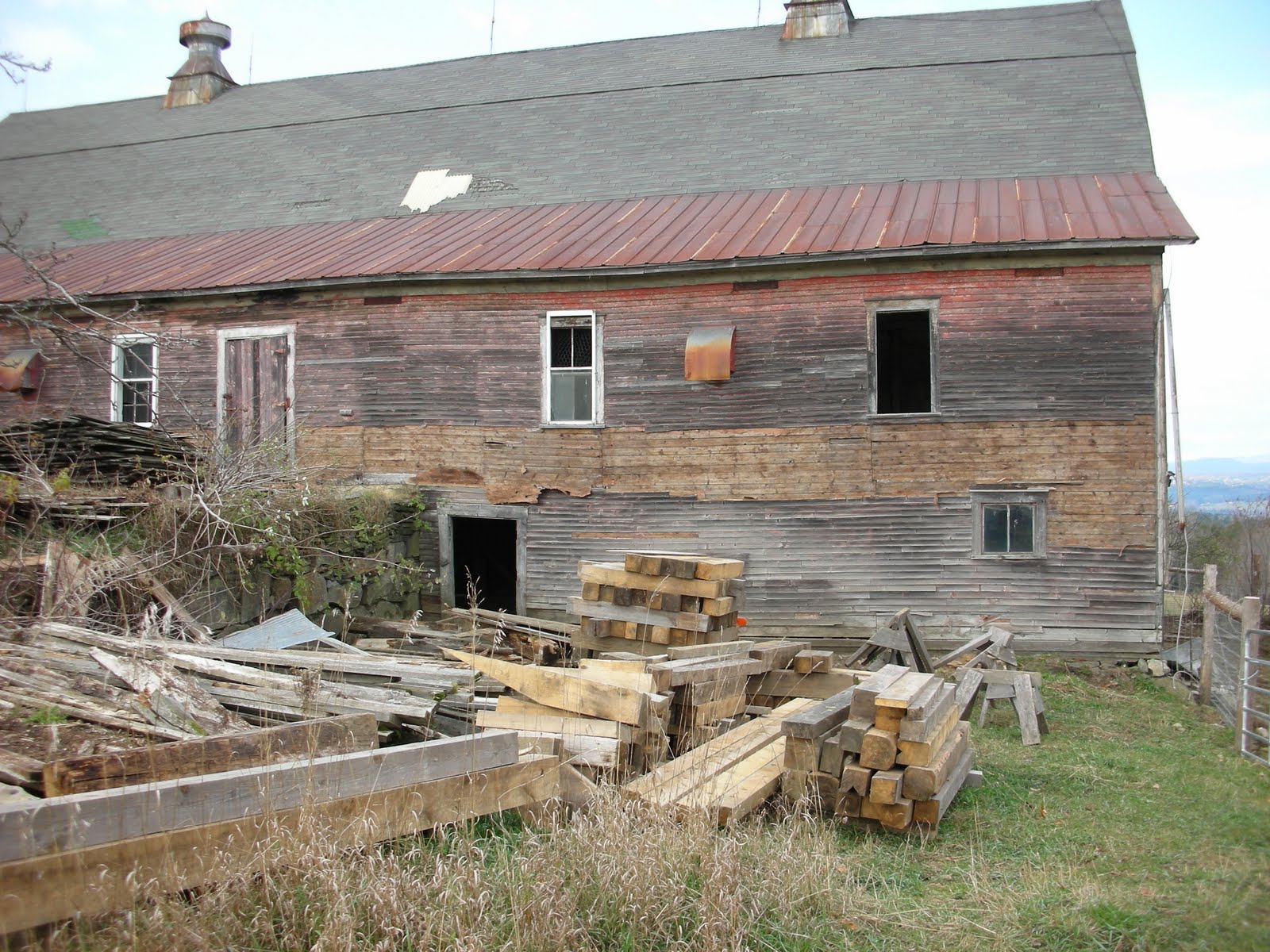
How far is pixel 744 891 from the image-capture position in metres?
4.51

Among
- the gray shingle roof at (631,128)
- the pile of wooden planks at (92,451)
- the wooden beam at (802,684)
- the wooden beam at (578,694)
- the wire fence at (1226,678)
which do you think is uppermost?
the gray shingle roof at (631,128)

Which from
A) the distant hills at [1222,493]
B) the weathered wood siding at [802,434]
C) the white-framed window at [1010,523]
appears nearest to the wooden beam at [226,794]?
the weathered wood siding at [802,434]

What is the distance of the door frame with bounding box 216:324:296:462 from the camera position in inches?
598

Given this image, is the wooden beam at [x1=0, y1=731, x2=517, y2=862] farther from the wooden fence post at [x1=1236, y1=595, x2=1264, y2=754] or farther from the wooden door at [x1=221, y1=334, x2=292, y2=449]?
the wooden door at [x1=221, y1=334, x2=292, y2=449]

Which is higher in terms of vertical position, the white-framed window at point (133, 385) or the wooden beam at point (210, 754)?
the white-framed window at point (133, 385)

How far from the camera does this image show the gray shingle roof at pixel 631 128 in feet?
49.8

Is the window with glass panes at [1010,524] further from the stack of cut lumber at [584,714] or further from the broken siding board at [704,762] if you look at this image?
the stack of cut lumber at [584,714]

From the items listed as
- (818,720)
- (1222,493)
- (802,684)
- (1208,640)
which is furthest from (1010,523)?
(1222,493)

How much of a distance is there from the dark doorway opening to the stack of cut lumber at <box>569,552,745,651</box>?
6501 mm

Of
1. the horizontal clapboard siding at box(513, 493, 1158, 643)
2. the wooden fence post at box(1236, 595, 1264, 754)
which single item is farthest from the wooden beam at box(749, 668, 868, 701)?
the horizontal clapboard siding at box(513, 493, 1158, 643)

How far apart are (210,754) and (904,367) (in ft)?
44.9

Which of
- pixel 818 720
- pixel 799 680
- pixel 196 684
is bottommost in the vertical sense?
pixel 799 680

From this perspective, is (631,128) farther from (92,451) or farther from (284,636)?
(284,636)

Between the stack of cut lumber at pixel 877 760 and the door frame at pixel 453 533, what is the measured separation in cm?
839
